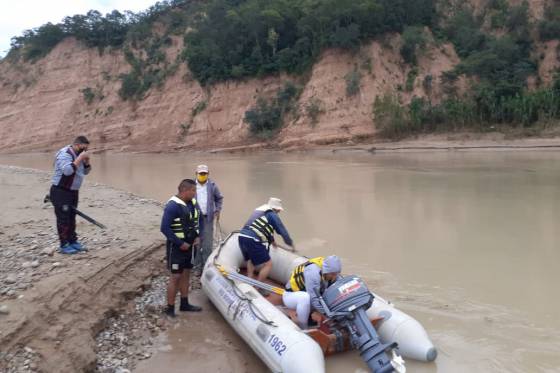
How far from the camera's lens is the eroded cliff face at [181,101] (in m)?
31.4

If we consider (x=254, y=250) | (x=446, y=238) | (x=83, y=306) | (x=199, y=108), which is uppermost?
(x=199, y=108)

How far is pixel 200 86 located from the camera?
3869cm

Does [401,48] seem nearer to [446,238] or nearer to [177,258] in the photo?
[446,238]

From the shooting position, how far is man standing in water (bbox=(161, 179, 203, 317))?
4977 mm

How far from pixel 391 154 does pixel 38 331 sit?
23150 millimetres

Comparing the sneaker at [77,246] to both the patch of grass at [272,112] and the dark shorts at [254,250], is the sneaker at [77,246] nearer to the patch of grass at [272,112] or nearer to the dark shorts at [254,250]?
the dark shorts at [254,250]

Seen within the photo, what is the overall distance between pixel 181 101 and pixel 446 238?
32652 mm

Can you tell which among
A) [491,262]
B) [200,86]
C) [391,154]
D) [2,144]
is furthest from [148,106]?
A: [491,262]

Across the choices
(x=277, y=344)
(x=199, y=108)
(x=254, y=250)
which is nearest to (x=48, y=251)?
(x=254, y=250)

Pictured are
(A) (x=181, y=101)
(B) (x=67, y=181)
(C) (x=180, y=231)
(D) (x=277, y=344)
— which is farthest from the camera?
(A) (x=181, y=101)

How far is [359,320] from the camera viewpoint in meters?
4.37

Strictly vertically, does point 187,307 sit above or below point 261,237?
below

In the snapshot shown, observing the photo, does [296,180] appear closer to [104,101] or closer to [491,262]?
[491,262]

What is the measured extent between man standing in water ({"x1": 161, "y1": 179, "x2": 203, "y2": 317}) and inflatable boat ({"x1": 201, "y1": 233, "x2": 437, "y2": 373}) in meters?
0.51
